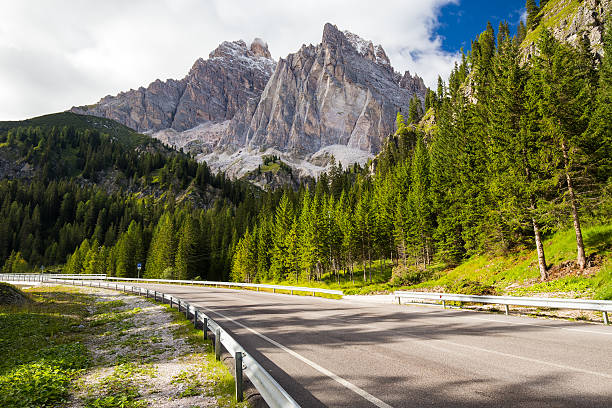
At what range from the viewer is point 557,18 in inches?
3031

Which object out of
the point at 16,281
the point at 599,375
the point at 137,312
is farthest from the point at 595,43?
the point at 16,281

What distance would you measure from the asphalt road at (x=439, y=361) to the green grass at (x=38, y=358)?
165 inches

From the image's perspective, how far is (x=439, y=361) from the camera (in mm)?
6664

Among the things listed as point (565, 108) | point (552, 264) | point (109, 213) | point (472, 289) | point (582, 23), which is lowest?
point (472, 289)

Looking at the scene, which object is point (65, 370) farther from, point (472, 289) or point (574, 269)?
point (574, 269)

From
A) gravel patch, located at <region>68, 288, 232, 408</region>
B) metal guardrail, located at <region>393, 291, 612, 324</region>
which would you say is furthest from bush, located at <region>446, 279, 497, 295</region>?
gravel patch, located at <region>68, 288, 232, 408</region>

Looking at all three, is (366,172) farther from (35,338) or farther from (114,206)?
(114,206)

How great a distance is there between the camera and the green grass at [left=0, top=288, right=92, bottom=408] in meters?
5.79

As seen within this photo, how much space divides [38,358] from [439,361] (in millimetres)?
10695

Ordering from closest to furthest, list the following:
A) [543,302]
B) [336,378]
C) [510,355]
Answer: [336,378]
[510,355]
[543,302]

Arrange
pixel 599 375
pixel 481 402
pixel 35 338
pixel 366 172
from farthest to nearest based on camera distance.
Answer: pixel 366 172 → pixel 35 338 → pixel 599 375 → pixel 481 402

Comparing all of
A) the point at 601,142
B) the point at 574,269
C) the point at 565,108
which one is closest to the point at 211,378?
the point at 574,269

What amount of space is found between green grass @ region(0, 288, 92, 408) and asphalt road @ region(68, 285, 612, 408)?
4187 millimetres

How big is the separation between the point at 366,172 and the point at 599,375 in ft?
368
